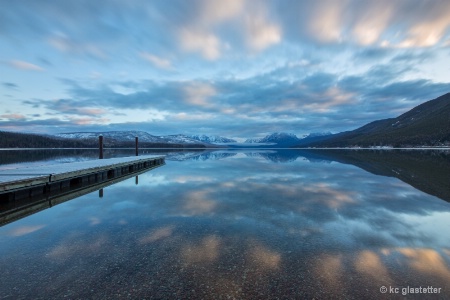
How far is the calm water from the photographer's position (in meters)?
5.32

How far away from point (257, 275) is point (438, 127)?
200944mm

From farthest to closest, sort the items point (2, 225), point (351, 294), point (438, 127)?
point (438, 127), point (2, 225), point (351, 294)

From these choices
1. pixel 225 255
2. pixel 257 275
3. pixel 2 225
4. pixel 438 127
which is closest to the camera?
pixel 257 275

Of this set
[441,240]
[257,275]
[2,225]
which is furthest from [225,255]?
[2,225]

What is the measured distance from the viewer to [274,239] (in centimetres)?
807

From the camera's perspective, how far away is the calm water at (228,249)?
17.5ft

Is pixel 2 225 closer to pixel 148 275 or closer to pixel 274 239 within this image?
pixel 148 275

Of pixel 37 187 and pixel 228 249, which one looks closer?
pixel 228 249

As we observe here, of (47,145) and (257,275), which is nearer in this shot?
(257,275)

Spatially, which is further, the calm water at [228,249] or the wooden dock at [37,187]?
the wooden dock at [37,187]

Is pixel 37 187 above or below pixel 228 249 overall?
above

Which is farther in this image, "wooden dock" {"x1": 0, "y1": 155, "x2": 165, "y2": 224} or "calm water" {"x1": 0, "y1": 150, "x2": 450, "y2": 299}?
"wooden dock" {"x1": 0, "y1": 155, "x2": 165, "y2": 224}

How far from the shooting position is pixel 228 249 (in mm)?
7242

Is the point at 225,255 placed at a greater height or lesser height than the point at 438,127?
lesser
